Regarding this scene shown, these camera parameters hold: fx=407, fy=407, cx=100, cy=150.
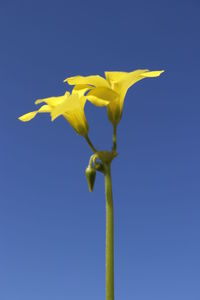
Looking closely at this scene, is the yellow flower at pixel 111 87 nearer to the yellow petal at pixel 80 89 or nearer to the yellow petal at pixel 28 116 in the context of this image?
the yellow petal at pixel 80 89

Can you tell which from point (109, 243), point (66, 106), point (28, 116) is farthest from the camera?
point (28, 116)

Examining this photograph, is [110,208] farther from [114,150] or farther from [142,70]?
[142,70]

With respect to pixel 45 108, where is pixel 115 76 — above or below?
above

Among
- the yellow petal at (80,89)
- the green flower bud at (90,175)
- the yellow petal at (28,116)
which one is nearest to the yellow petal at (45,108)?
the yellow petal at (28,116)

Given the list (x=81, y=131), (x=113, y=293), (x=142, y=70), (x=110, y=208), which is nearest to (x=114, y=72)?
(x=142, y=70)

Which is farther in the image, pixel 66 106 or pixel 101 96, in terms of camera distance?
pixel 101 96

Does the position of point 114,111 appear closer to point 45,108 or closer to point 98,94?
point 98,94

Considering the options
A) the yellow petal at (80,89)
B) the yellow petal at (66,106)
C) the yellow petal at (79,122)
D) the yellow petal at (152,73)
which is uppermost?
the yellow petal at (152,73)

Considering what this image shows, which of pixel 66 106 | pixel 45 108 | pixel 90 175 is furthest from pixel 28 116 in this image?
pixel 90 175
